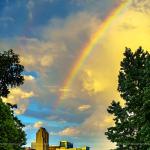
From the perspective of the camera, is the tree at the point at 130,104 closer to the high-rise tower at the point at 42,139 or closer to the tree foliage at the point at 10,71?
the tree foliage at the point at 10,71

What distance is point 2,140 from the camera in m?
52.3

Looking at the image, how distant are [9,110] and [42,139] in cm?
5101

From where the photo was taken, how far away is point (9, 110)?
55.8 metres

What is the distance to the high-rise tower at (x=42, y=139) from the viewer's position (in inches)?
4107

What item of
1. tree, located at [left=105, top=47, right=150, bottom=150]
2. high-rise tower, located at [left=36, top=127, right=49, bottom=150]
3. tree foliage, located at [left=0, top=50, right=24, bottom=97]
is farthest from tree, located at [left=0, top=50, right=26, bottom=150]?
high-rise tower, located at [left=36, top=127, right=49, bottom=150]

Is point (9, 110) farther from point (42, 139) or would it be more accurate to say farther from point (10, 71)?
point (42, 139)

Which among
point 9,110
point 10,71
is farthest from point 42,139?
point 9,110

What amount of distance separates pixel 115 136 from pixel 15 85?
14.2 meters

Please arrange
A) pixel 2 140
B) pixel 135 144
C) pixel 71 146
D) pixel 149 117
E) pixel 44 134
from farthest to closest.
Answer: pixel 71 146 → pixel 44 134 → pixel 135 144 → pixel 149 117 → pixel 2 140

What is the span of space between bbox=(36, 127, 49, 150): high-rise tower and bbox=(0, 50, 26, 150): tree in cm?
3621

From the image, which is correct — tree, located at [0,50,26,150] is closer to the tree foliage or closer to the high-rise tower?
the tree foliage

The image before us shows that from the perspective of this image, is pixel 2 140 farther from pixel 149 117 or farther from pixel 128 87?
pixel 128 87

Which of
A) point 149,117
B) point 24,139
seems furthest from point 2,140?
point 149,117

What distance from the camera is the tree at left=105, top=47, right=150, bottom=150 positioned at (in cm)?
6806
